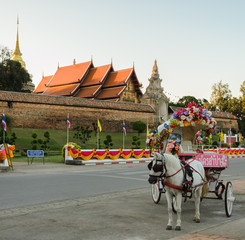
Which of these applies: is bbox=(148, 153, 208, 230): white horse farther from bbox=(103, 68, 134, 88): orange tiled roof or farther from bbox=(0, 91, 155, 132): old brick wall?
bbox=(103, 68, 134, 88): orange tiled roof

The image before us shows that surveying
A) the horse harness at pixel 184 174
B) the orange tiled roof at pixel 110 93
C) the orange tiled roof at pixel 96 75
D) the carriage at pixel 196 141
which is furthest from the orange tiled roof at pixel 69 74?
the horse harness at pixel 184 174

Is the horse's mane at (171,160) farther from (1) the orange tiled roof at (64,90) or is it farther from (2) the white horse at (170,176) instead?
(1) the orange tiled roof at (64,90)

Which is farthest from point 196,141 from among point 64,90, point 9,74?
point 64,90

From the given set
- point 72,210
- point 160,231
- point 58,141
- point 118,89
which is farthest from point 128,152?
point 118,89

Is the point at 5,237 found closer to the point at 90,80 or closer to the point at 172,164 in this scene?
the point at 172,164

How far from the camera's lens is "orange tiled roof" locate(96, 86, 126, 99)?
57609 millimetres

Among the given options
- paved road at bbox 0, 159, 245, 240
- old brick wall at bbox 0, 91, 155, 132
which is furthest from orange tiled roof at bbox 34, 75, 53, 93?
paved road at bbox 0, 159, 245, 240

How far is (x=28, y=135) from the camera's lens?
3756 cm

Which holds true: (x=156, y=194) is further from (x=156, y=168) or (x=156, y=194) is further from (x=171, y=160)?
(x=156, y=168)

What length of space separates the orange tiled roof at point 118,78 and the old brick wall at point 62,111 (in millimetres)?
6858

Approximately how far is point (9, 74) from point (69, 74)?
12956mm

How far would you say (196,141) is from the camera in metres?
9.41

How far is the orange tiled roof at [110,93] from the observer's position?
57.6 meters

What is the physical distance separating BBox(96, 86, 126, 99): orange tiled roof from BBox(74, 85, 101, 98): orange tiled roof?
1144 millimetres
